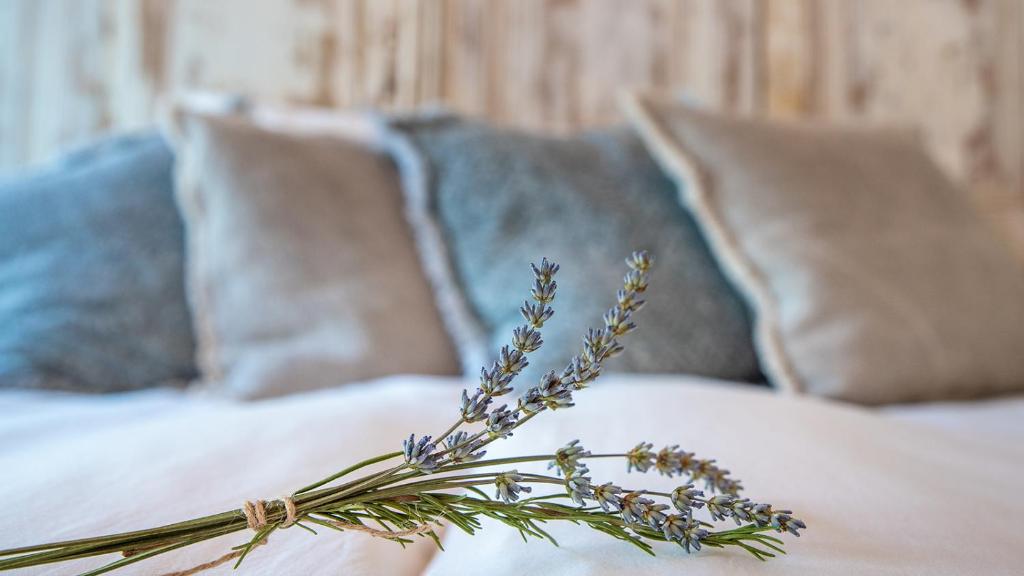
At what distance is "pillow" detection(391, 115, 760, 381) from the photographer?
39.8 inches

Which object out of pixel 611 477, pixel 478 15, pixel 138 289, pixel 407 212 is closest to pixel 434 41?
pixel 478 15

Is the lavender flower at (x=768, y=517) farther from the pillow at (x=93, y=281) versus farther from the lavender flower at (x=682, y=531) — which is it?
the pillow at (x=93, y=281)

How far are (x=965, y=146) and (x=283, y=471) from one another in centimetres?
205

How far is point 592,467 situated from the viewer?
488 mm

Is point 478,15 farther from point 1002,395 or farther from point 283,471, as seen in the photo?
point 283,471

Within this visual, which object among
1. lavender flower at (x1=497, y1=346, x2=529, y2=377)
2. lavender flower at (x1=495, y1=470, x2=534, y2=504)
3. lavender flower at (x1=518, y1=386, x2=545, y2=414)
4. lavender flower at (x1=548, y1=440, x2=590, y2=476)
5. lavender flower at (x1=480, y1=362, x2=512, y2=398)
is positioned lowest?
lavender flower at (x1=495, y1=470, x2=534, y2=504)

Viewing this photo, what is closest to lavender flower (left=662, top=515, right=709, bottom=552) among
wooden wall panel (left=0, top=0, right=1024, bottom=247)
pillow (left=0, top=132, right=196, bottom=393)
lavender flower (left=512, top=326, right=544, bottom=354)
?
lavender flower (left=512, top=326, right=544, bottom=354)

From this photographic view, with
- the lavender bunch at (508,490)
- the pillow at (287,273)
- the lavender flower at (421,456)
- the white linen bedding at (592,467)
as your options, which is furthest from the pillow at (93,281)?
the lavender flower at (421,456)

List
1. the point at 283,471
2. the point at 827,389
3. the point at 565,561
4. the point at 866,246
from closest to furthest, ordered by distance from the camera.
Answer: the point at 565,561 → the point at 283,471 → the point at 827,389 → the point at 866,246

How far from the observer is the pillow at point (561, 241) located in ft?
3.32

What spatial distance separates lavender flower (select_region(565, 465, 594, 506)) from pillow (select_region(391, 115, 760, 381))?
1.99 ft

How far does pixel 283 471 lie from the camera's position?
0.53 meters

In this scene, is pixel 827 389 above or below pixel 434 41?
below

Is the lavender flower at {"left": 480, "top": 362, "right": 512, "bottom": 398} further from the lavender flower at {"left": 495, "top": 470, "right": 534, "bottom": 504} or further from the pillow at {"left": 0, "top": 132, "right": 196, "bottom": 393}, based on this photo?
the pillow at {"left": 0, "top": 132, "right": 196, "bottom": 393}
